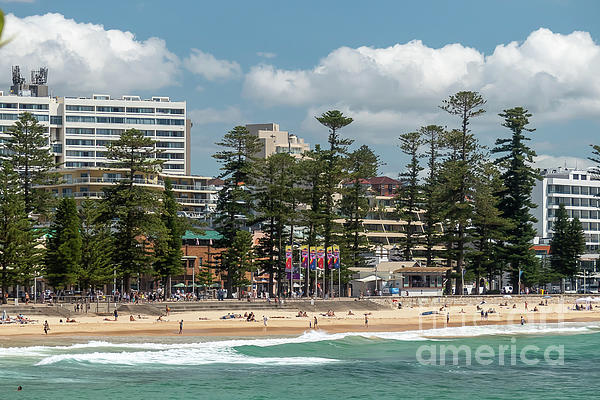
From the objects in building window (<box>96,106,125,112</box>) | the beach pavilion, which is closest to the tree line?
the beach pavilion

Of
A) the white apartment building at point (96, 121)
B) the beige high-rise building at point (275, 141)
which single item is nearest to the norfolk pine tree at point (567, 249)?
the beige high-rise building at point (275, 141)

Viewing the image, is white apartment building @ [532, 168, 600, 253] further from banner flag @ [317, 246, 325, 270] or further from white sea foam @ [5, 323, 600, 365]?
white sea foam @ [5, 323, 600, 365]

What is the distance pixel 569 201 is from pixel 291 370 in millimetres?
119577

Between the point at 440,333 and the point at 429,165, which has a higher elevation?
the point at 429,165

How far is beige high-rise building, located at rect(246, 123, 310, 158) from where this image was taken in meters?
159

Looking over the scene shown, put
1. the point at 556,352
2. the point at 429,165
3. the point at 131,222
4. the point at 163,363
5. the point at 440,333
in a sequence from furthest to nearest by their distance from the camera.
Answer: the point at 429,165
the point at 131,222
the point at 440,333
the point at 556,352
the point at 163,363

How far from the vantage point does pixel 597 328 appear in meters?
74.1

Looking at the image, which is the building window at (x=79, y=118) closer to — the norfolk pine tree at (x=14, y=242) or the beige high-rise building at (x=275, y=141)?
the beige high-rise building at (x=275, y=141)

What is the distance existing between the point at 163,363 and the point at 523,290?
69.7 meters

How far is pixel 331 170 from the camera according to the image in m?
86.2

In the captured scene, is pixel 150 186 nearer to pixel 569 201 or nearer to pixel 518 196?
pixel 518 196

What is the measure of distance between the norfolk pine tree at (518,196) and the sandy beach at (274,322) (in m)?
11.6

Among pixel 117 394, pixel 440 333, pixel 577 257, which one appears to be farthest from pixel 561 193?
pixel 117 394

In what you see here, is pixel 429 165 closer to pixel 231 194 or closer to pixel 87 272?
pixel 231 194
